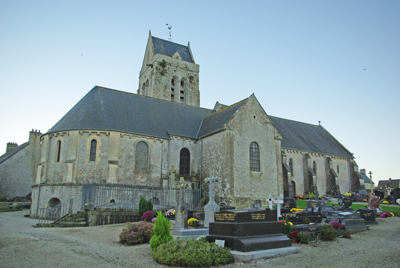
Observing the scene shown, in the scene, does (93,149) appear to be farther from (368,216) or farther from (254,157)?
(368,216)

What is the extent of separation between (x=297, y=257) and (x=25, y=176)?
34792 mm

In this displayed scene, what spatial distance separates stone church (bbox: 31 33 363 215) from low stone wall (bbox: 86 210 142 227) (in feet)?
19.9

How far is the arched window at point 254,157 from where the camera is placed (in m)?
25.2

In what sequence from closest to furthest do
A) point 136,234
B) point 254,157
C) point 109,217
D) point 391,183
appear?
1. point 136,234
2. point 109,217
3. point 254,157
4. point 391,183

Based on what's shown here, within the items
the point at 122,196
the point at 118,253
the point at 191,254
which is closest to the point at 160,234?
the point at 118,253

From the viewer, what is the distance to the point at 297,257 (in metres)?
8.95

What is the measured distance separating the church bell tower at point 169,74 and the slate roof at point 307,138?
11.5 metres

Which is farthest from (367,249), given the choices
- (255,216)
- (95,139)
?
(95,139)

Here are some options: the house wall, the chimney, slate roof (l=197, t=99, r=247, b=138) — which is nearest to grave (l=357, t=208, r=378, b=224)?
slate roof (l=197, t=99, r=247, b=138)

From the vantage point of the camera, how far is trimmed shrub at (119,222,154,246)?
10.9 metres

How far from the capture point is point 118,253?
9.27m

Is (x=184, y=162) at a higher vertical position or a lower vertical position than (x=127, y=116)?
lower

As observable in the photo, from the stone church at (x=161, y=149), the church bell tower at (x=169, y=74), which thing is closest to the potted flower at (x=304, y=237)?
the stone church at (x=161, y=149)

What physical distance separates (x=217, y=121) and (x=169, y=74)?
1520 cm
